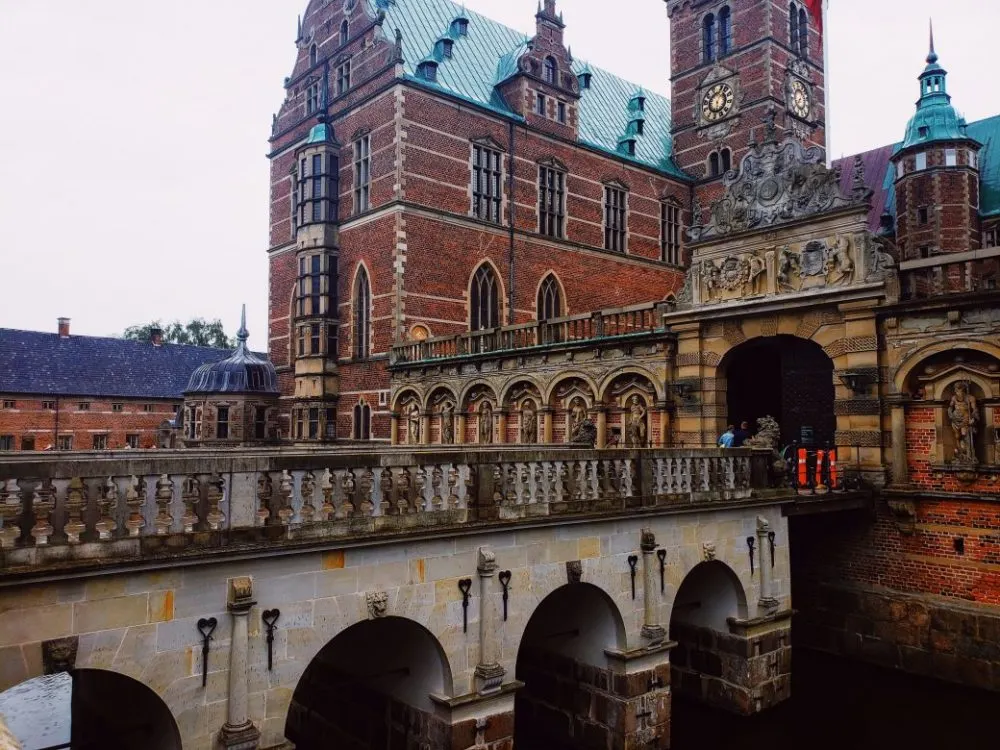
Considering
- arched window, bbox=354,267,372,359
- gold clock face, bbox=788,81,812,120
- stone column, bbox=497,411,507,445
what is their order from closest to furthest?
stone column, bbox=497,411,507,445
arched window, bbox=354,267,372,359
gold clock face, bbox=788,81,812,120

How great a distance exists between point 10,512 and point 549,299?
24781mm

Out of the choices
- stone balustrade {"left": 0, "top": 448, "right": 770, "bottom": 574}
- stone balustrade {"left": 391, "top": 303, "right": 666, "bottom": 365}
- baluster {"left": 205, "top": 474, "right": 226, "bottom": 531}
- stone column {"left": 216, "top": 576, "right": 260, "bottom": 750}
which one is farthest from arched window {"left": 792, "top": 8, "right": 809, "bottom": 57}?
stone column {"left": 216, "top": 576, "right": 260, "bottom": 750}

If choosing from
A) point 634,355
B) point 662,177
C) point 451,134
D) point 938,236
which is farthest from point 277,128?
point 938,236

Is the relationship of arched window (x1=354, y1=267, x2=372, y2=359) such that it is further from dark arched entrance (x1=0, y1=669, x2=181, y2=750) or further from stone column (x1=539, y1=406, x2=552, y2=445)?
dark arched entrance (x1=0, y1=669, x2=181, y2=750)

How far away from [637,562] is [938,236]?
2601 centimetres

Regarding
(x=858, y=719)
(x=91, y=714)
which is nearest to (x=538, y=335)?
(x=858, y=719)

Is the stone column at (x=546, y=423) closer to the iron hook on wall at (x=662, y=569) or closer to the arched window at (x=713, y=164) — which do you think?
the iron hook on wall at (x=662, y=569)

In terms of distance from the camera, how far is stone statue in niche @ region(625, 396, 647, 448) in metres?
17.8

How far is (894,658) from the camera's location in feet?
46.8

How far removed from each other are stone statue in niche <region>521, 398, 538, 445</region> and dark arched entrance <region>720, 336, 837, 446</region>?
512cm

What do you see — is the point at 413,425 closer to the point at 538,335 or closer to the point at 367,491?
the point at 538,335

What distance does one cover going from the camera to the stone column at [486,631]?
9055 mm

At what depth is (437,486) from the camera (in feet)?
29.0

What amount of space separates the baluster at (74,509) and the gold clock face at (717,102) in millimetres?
33292
